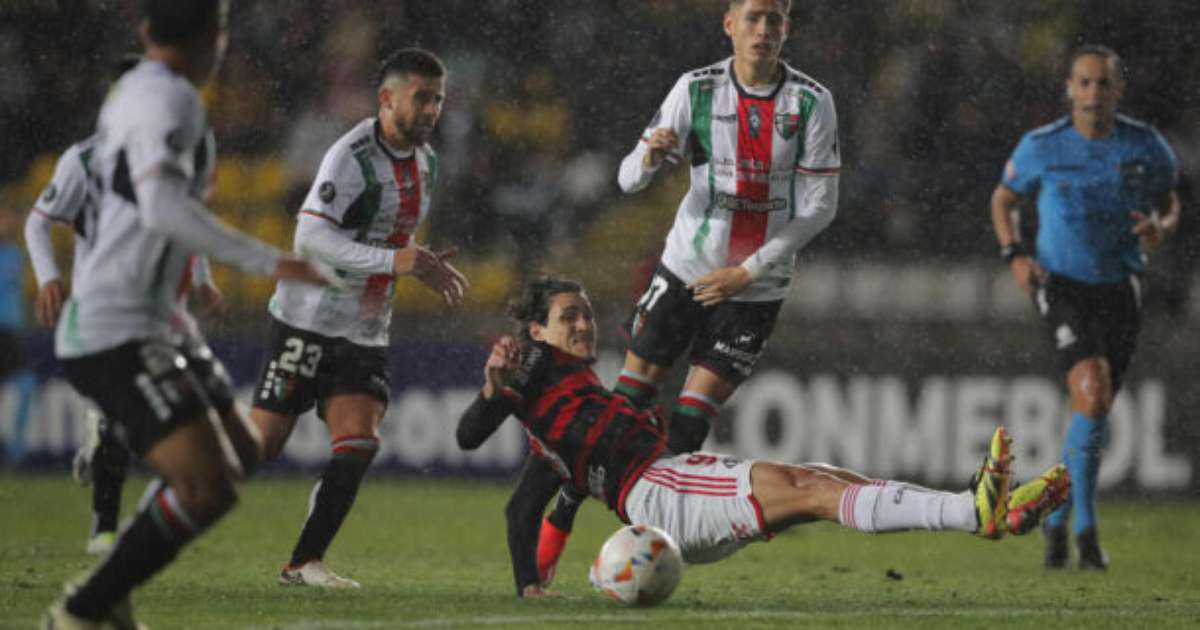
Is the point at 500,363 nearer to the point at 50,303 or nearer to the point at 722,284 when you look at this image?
the point at 722,284

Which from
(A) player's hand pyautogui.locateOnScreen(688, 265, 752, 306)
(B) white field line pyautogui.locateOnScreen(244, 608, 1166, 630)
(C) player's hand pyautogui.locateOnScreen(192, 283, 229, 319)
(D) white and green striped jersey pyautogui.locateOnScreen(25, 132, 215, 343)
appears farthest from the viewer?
(A) player's hand pyautogui.locateOnScreen(688, 265, 752, 306)

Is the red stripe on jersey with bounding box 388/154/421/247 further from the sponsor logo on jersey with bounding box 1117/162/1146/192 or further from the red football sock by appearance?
the sponsor logo on jersey with bounding box 1117/162/1146/192

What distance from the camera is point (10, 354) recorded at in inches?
480

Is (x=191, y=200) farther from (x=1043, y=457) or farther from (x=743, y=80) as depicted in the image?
(x=1043, y=457)

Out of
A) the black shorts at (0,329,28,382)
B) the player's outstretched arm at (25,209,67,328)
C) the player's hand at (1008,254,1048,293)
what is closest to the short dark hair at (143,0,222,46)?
the player's outstretched arm at (25,209,67,328)

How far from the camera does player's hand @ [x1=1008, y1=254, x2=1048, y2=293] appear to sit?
28.1ft

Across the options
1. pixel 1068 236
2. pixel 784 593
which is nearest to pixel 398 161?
pixel 784 593

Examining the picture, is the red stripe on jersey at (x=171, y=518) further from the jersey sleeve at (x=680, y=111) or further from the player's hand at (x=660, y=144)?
the jersey sleeve at (x=680, y=111)

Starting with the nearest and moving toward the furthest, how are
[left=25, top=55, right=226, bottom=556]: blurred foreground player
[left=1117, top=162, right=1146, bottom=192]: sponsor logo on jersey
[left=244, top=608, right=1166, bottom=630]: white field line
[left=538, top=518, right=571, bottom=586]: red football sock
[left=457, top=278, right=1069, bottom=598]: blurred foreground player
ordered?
[left=25, top=55, right=226, bottom=556]: blurred foreground player < [left=244, top=608, right=1166, bottom=630]: white field line < [left=457, top=278, right=1069, bottom=598]: blurred foreground player < [left=538, top=518, right=571, bottom=586]: red football sock < [left=1117, top=162, right=1146, bottom=192]: sponsor logo on jersey

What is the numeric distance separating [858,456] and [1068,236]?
308 centimetres

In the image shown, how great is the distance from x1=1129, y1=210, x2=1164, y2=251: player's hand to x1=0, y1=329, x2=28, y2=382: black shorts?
720 centimetres

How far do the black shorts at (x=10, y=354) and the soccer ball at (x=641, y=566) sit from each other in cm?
734

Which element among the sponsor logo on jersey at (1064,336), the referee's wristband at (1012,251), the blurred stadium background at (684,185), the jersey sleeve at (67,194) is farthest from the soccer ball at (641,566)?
the blurred stadium background at (684,185)

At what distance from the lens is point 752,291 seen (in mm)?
7289
